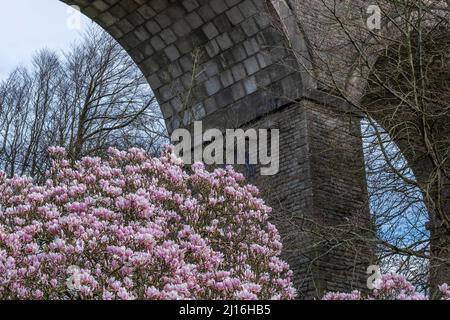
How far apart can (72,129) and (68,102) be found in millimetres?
1801

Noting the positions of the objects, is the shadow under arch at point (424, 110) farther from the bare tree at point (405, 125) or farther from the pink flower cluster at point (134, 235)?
the pink flower cluster at point (134, 235)

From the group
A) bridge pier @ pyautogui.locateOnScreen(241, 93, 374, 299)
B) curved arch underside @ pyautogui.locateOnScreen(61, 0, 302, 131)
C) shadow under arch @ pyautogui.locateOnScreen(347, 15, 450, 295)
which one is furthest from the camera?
curved arch underside @ pyautogui.locateOnScreen(61, 0, 302, 131)

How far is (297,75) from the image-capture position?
11211 millimetres

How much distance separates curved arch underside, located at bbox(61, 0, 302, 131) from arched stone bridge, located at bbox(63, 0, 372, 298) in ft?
0.06

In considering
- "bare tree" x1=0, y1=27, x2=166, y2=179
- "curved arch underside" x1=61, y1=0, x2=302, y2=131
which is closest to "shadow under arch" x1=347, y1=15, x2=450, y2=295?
"curved arch underside" x1=61, y1=0, x2=302, y2=131

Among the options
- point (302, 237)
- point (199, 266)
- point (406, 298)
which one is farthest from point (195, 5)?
point (406, 298)

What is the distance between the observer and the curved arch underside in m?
11.5

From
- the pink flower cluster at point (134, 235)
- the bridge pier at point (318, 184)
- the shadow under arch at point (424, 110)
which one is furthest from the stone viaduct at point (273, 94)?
the pink flower cluster at point (134, 235)

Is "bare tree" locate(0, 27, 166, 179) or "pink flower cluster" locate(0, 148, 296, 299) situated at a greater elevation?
"bare tree" locate(0, 27, 166, 179)

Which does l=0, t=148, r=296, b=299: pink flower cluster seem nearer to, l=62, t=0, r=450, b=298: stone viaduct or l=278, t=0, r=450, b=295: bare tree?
l=278, t=0, r=450, b=295: bare tree

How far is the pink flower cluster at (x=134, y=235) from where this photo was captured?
16.7ft

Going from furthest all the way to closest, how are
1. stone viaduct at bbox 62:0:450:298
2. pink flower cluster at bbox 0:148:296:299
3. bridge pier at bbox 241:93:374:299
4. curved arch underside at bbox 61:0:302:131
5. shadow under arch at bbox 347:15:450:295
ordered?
curved arch underside at bbox 61:0:302:131
stone viaduct at bbox 62:0:450:298
bridge pier at bbox 241:93:374:299
shadow under arch at bbox 347:15:450:295
pink flower cluster at bbox 0:148:296:299

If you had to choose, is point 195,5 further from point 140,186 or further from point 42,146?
point 42,146

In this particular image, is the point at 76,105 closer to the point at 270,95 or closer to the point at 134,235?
the point at 270,95
